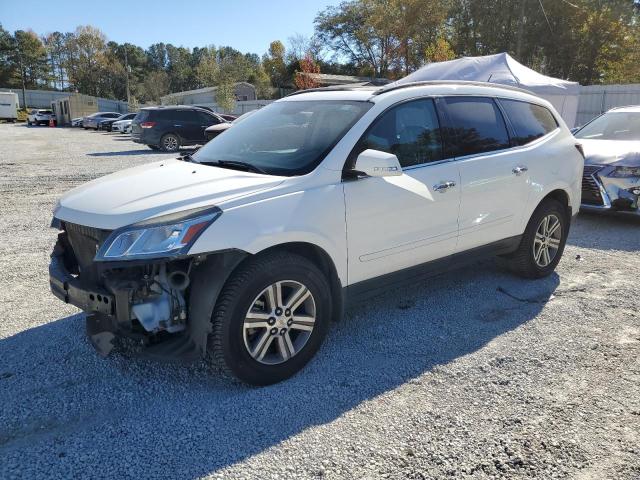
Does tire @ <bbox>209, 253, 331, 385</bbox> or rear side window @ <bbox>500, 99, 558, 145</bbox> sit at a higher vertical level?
rear side window @ <bbox>500, 99, 558, 145</bbox>

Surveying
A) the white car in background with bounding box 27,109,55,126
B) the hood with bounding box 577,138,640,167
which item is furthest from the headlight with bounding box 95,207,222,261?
the white car in background with bounding box 27,109,55,126

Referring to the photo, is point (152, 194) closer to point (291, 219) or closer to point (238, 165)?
point (238, 165)

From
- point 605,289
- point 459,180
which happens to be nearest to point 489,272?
point 605,289

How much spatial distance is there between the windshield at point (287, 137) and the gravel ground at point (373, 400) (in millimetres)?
1369

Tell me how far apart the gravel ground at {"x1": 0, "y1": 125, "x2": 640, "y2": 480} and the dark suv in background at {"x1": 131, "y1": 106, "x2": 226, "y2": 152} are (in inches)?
616

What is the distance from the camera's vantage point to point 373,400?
124 inches

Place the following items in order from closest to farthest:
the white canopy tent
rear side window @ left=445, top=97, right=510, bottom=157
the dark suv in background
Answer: rear side window @ left=445, top=97, right=510, bottom=157 < the white canopy tent < the dark suv in background

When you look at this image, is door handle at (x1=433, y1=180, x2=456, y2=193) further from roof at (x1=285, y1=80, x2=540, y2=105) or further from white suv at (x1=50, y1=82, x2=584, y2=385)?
roof at (x1=285, y1=80, x2=540, y2=105)

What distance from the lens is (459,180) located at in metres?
4.13

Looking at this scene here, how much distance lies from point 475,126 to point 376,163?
148cm

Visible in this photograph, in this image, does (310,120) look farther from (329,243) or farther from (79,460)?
→ (79,460)

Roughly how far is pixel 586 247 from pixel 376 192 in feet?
13.9

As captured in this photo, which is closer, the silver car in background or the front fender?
the front fender

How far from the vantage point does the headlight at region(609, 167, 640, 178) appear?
7311 millimetres
